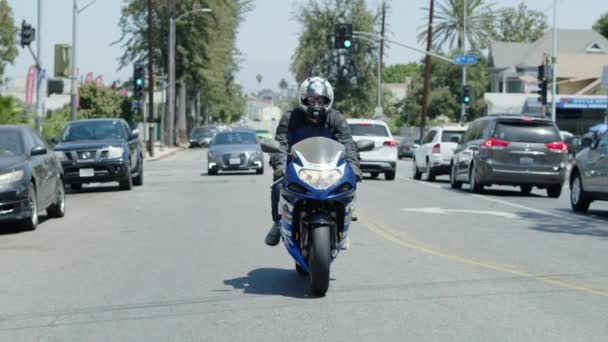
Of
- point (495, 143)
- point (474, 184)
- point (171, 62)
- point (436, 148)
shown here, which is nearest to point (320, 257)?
point (495, 143)

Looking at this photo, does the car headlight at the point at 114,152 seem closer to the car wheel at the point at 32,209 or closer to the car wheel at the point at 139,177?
the car wheel at the point at 139,177

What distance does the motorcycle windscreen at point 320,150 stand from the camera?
938 centimetres

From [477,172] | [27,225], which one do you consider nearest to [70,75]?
[477,172]

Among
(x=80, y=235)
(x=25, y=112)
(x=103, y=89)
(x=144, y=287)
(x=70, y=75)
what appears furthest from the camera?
(x=103, y=89)

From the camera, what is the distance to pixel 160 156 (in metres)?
55.8

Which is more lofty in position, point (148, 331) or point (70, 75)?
point (70, 75)

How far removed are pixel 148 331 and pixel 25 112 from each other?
35.9 m

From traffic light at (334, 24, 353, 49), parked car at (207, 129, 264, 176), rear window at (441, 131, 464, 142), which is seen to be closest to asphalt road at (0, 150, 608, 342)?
rear window at (441, 131, 464, 142)

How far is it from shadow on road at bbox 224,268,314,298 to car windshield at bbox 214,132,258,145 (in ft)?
77.9

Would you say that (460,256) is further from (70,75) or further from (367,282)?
(70,75)

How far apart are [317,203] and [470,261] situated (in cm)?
328

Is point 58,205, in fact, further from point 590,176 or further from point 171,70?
point 171,70

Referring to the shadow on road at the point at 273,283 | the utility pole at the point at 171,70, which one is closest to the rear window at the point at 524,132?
the shadow on road at the point at 273,283

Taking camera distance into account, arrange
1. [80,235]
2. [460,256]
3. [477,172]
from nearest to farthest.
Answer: [460,256], [80,235], [477,172]
